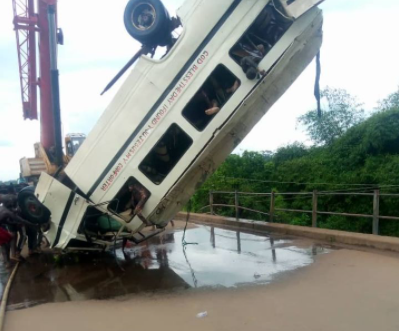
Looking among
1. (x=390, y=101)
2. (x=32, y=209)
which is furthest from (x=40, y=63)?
(x=390, y=101)

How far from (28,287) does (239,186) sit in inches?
540

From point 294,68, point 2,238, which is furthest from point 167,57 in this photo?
point 2,238

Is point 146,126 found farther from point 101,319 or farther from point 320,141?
point 320,141

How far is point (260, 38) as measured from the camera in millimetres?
5715

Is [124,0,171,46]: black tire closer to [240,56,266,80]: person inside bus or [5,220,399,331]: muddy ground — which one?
[240,56,266,80]: person inside bus

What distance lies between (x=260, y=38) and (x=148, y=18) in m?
1.61

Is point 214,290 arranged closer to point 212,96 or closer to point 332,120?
point 212,96

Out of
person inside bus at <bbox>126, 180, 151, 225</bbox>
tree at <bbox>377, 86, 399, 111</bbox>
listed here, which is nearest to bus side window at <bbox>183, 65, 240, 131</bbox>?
person inside bus at <bbox>126, 180, 151, 225</bbox>

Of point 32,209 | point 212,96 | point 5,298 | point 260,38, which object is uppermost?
point 260,38

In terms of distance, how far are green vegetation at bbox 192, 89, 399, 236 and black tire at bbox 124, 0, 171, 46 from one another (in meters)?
7.67

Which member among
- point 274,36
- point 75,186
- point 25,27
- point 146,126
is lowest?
point 75,186

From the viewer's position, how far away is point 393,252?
21.5ft

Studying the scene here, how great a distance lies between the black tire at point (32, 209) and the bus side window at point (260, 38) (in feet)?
12.8

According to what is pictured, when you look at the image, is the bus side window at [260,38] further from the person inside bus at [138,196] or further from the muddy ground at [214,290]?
the muddy ground at [214,290]
